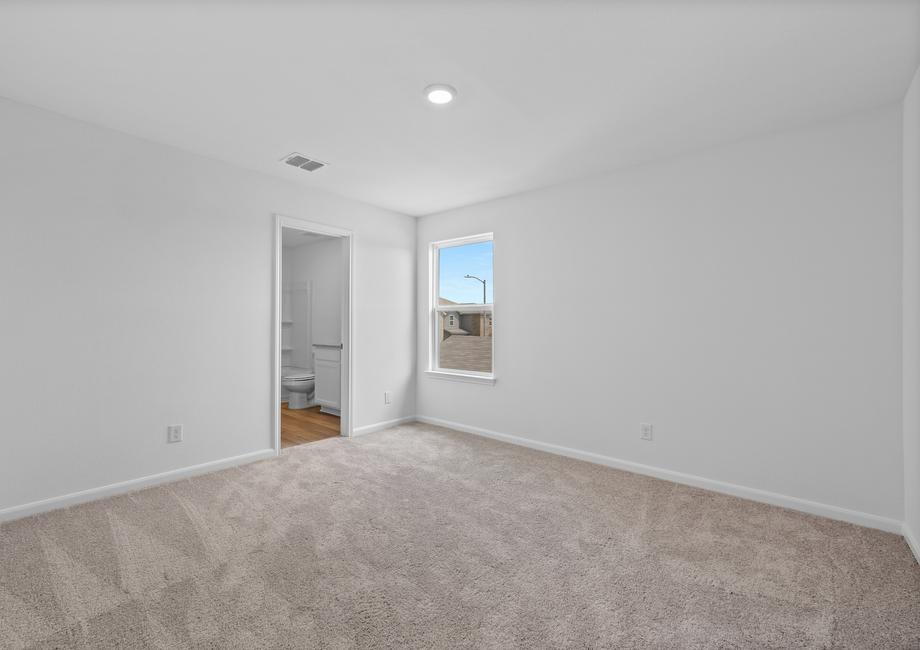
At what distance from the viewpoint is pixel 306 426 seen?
4.87 metres

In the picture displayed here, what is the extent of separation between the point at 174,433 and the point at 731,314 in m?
4.12

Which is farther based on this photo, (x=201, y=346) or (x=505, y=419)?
(x=505, y=419)

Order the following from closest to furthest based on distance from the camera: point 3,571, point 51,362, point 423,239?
point 3,571
point 51,362
point 423,239

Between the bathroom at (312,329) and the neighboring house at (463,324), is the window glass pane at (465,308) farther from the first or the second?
the bathroom at (312,329)

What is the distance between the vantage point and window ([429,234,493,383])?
4590 millimetres

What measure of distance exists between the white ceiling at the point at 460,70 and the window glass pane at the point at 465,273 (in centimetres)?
150

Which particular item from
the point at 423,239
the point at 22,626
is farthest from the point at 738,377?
the point at 22,626

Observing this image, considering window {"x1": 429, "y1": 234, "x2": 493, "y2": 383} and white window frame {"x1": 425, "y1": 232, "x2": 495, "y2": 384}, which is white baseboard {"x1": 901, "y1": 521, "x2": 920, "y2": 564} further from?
white window frame {"x1": 425, "y1": 232, "x2": 495, "y2": 384}

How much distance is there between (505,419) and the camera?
429cm

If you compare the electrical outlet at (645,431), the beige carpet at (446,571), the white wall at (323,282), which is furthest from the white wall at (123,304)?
the electrical outlet at (645,431)

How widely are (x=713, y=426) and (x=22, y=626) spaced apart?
12.5 feet

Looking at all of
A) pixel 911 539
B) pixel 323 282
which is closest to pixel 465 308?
pixel 323 282

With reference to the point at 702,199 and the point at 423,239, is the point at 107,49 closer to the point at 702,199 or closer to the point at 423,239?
the point at 423,239

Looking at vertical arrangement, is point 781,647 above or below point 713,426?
below
